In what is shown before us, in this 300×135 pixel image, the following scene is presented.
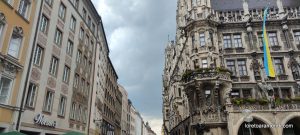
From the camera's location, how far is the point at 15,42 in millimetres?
16844

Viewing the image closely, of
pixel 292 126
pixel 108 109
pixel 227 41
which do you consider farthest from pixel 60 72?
pixel 108 109

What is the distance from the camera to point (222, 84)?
30.0 meters

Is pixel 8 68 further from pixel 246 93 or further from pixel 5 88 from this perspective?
pixel 246 93

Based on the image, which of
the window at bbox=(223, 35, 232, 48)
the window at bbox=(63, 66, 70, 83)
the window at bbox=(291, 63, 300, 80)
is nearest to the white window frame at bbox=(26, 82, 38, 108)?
the window at bbox=(63, 66, 70, 83)

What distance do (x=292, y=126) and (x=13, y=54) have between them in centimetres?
2865

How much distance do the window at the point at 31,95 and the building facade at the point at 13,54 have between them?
4.45ft

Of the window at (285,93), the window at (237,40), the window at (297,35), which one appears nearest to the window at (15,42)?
the window at (237,40)

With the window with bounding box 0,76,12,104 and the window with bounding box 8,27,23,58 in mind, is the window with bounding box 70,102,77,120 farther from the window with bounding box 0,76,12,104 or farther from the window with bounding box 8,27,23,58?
the window with bounding box 8,27,23,58

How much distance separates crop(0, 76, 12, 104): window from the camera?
50.2 ft

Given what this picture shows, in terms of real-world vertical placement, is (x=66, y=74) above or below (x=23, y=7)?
below

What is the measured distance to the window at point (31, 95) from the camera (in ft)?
58.9

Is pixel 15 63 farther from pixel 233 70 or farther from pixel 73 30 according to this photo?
pixel 233 70

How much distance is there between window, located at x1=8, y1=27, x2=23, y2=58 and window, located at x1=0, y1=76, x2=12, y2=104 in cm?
178

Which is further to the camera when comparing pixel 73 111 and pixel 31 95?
pixel 73 111
